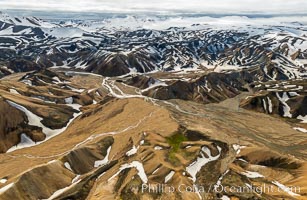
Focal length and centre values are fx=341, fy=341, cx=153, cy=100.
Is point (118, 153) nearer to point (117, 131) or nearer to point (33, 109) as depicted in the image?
point (117, 131)

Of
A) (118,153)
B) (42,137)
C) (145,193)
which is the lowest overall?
(42,137)

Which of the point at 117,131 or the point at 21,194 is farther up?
the point at 21,194

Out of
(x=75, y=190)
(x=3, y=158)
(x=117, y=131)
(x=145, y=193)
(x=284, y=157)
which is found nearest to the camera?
(x=145, y=193)

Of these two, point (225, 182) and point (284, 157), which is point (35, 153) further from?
point (284, 157)

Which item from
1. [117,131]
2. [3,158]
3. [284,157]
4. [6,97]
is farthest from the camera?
[6,97]

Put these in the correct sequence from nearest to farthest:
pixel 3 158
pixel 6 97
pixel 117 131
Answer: pixel 3 158
pixel 117 131
pixel 6 97

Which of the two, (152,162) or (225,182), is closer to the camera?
(225,182)

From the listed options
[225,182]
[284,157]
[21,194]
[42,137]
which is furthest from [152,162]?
[42,137]

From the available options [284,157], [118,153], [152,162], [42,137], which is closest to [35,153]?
[42,137]

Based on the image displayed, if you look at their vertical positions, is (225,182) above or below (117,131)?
above
